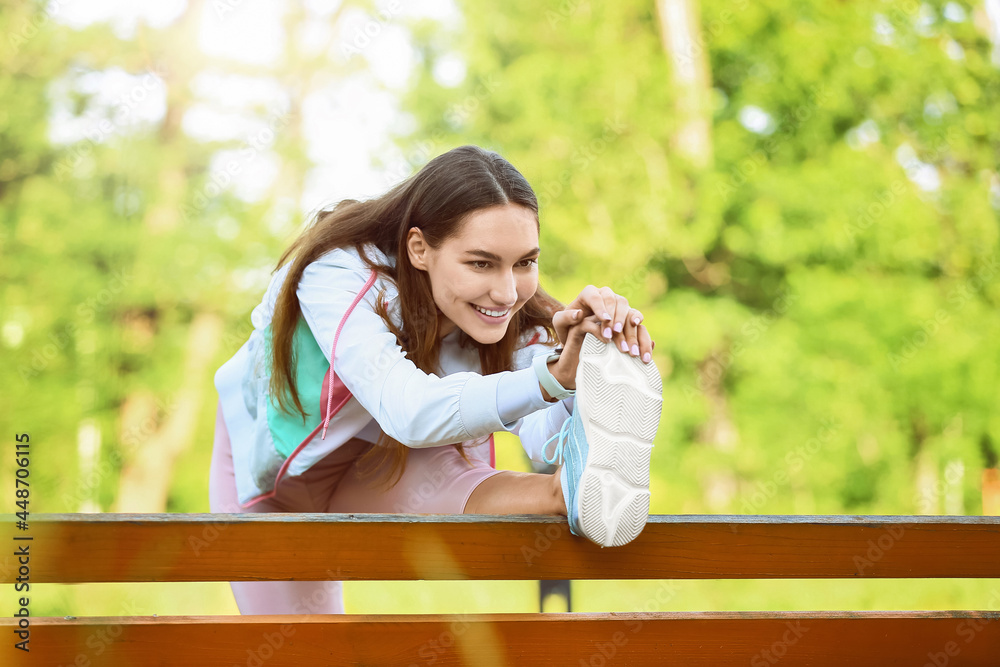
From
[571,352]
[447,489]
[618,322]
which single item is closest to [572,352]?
[571,352]

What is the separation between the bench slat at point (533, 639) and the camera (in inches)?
51.2

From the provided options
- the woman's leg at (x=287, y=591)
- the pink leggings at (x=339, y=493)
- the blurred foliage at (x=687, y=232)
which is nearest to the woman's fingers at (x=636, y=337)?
the pink leggings at (x=339, y=493)

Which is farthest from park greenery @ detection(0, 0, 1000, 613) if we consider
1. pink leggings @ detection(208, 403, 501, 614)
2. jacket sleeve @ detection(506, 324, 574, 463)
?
pink leggings @ detection(208, 403, 501, 614)

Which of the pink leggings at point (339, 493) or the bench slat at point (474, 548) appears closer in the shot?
the bench slat at point (474, 548)

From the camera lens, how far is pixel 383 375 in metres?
1.59

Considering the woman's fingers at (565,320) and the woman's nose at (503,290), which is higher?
the woman's nose at (503,290)

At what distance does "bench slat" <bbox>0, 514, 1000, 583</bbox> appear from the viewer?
1.29 m

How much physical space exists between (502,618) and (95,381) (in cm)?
697

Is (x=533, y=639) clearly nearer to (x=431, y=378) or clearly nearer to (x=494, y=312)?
(x=431, y=378)

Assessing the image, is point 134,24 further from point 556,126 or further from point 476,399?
point 476,399

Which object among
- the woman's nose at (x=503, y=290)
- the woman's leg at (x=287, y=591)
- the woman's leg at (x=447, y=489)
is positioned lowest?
the woman's leg at (x=287, y=591)

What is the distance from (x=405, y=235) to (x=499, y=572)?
77 centimetres

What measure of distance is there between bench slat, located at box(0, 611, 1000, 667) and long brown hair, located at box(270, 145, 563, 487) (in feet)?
1.90

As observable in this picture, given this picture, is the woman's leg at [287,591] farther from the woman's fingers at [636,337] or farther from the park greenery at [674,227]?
the park greenery at [674,227]
